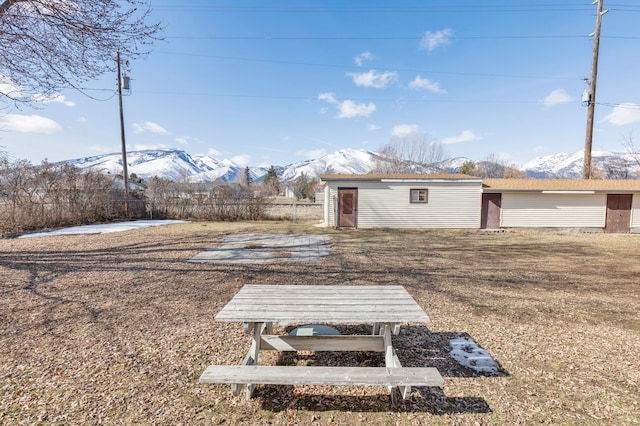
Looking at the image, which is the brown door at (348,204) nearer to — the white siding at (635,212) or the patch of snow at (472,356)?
the patch of snow at (472,356)

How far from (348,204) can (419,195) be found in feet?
11.1

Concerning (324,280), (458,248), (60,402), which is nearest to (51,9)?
(60,402)

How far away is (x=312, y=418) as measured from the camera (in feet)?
6.52

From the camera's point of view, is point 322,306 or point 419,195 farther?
point 419,195

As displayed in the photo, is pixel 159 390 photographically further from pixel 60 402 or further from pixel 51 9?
pixel 51 9

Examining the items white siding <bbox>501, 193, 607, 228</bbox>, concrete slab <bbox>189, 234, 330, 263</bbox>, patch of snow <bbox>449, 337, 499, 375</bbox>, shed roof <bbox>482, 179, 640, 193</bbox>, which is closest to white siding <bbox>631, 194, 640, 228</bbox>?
shed roof <bbox>482, 179, 640, 193</bbox>

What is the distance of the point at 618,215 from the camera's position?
13.5 meters

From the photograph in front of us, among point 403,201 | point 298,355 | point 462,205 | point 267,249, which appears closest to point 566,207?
point 462,205

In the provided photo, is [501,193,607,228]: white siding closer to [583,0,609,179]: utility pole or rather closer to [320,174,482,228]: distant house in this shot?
[320,174,482,228]: distant house

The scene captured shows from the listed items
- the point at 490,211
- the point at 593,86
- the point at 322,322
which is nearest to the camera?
the point at 322,322

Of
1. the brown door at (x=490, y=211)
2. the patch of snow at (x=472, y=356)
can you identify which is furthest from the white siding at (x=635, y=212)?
the patch of snow at (x=472, y=356)

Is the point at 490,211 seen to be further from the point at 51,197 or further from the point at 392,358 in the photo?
the point at 51,197

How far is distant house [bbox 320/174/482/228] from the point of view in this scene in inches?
530

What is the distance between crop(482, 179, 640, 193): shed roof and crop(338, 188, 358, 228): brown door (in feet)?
19.9
